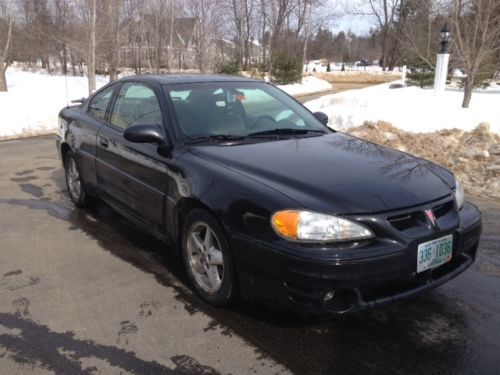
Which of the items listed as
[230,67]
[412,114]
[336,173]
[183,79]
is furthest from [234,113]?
[230,67]

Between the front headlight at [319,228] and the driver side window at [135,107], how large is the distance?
1608mm

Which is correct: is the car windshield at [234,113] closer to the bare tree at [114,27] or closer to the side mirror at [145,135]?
the side mirror at [145,135]

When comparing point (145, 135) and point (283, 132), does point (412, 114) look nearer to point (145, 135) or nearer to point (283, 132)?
point (283, 132)

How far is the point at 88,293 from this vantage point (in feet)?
11.4

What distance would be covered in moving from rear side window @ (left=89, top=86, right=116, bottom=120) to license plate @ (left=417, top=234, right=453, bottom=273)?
3250 mm

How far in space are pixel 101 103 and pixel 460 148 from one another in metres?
5.32

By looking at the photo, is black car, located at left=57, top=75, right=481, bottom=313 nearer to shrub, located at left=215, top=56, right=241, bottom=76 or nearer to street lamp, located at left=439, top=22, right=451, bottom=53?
street lamp, located at left=439, top=22, right=451, bottom=53

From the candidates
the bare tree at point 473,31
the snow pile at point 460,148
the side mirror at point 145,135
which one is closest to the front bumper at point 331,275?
the side mirror at point 145,135

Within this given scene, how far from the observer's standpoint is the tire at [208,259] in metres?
2.97

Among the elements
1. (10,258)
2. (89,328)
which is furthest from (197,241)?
(10,258)

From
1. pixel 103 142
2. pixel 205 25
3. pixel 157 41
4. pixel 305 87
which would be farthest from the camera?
pixel 157 41

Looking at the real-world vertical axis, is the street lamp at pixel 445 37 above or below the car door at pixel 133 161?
above

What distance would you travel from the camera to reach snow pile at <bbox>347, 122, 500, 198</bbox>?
21.1 feet

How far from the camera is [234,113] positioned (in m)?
3.88
